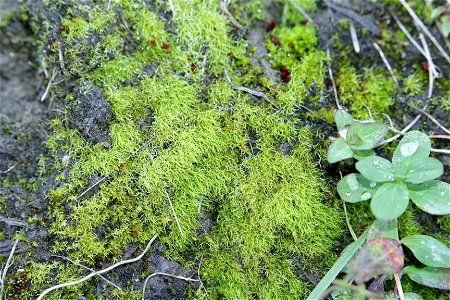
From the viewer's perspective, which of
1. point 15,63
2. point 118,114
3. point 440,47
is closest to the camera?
point 118,114

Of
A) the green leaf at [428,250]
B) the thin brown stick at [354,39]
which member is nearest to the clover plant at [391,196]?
the green leaf at [428,250]

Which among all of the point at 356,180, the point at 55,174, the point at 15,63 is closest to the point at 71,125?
the point at 55,174

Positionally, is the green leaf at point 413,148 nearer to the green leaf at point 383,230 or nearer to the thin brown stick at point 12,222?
the green leaf at point 383,230

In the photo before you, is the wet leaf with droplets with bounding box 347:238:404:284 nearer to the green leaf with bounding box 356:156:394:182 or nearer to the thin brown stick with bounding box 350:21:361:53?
the green leaf with bounding box 356:156:394:182

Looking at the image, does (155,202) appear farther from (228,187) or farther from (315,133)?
(315,133)

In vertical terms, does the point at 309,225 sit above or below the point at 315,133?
below
